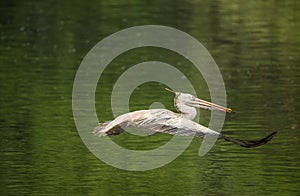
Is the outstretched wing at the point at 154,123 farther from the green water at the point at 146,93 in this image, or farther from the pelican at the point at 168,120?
the green water at the point at 146,93

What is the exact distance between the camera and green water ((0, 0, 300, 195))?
17828 mm

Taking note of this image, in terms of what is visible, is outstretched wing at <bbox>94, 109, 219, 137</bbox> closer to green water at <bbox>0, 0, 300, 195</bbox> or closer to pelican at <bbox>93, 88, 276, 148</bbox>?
pelican at <bbox>93, 88, 276, 148</bbox>

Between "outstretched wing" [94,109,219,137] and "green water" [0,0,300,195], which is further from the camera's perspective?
"green water" [0,0,300,195]

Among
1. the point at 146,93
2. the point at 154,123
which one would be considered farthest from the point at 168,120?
the point at 146,93

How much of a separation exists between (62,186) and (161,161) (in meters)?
2.00

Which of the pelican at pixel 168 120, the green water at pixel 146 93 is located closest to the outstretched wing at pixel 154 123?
the pelican at pixel 168 120

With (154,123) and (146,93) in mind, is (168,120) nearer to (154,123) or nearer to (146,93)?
(154,123)

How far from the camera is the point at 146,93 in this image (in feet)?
80.6

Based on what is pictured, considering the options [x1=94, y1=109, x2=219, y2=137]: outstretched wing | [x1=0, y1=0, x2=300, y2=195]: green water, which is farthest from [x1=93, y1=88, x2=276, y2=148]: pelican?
[x1=0, y1=0, x2=300, y2=195]: green water

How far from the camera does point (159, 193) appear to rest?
55.7 ft

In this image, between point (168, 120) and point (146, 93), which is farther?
point (146, 93)

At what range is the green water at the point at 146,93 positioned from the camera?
17.8 m

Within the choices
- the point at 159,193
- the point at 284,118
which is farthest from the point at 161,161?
the point at 284,118

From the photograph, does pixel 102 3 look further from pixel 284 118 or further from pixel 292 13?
pixel 284 118
